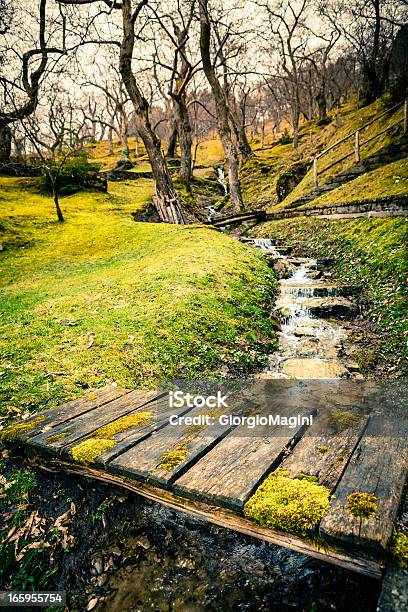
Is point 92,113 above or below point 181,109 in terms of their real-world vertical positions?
above

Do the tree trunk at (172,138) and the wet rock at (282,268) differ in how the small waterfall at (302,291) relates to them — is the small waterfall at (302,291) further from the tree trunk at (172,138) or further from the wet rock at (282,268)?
the tree trunk at (172,138)

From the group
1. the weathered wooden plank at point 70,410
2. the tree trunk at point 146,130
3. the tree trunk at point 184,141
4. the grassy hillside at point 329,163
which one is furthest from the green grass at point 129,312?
the tree trunk at point 184,141

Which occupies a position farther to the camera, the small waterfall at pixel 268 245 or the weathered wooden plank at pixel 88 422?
the small waterfall at pixel 268 245

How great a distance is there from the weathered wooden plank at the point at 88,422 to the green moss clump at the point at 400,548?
7.16 feet

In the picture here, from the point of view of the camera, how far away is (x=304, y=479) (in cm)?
193

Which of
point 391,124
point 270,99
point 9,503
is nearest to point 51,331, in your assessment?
point 9,503

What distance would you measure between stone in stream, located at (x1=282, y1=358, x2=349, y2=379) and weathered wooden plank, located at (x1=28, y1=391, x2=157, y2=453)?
97.5 inches

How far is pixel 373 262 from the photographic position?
8062mm

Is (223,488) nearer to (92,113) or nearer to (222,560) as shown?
(222,560)

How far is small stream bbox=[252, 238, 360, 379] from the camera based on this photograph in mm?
5348

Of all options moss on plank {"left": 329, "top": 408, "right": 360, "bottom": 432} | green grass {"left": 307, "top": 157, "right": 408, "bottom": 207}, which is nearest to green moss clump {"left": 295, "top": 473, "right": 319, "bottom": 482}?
moss on plank {"left": 329, "top": 408, "right": 360, "bottom": 432}

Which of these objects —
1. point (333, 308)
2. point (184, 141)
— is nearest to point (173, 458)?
point (333, 308)

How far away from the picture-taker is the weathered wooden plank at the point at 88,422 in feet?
9.28

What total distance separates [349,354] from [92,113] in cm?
5410
